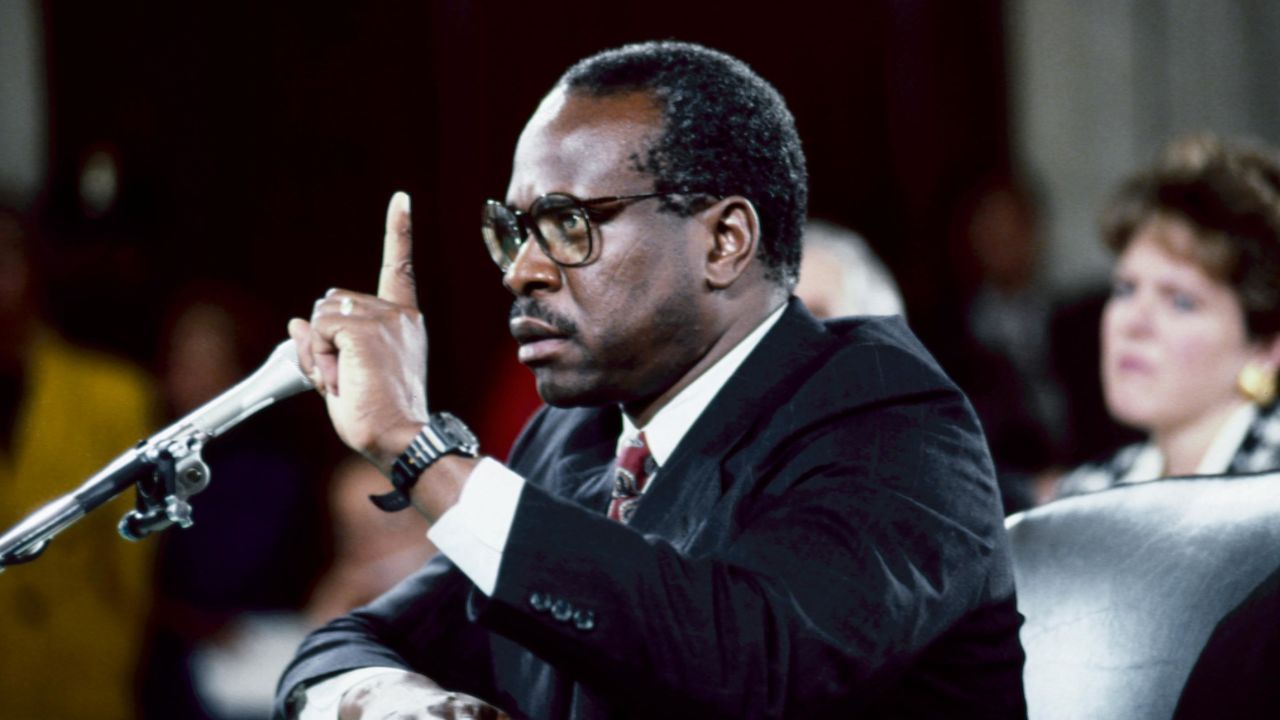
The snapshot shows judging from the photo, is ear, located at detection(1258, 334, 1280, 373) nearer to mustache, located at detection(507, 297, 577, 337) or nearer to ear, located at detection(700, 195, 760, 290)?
ear, located at detection(700, 195, 760, 290)

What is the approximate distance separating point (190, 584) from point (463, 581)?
2271 millimetres

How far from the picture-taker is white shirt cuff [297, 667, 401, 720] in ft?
6.12

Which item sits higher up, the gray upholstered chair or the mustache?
the mustache

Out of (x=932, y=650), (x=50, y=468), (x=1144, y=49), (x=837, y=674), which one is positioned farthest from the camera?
(x=1144, y=49)

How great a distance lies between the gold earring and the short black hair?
1542mm

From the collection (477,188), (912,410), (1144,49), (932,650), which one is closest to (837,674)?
(932,650)

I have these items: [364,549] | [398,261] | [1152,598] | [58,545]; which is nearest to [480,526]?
[398,261]

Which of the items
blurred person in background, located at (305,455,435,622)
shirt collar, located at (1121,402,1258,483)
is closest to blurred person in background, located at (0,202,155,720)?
blurred person in background, located at (305,455,435,622)

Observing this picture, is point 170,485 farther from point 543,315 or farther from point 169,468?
point 543,315

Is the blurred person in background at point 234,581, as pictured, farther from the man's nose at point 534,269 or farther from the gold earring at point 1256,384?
the man's nose at point 534,269

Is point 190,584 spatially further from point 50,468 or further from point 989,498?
point 989,498

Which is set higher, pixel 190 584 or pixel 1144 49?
pixel 1144 49

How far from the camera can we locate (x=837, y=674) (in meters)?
1.43

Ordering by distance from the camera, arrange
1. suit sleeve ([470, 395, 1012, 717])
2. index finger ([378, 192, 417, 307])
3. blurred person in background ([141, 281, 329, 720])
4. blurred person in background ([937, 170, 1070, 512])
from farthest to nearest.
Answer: blurred person in background ([937, 170, 1070, 512]) < blurred person in background ([141, 281, 329, 720]) < index finger ([378, 192, 417, 307]) < suit sleeve ([470, 395, 1012, 717])
